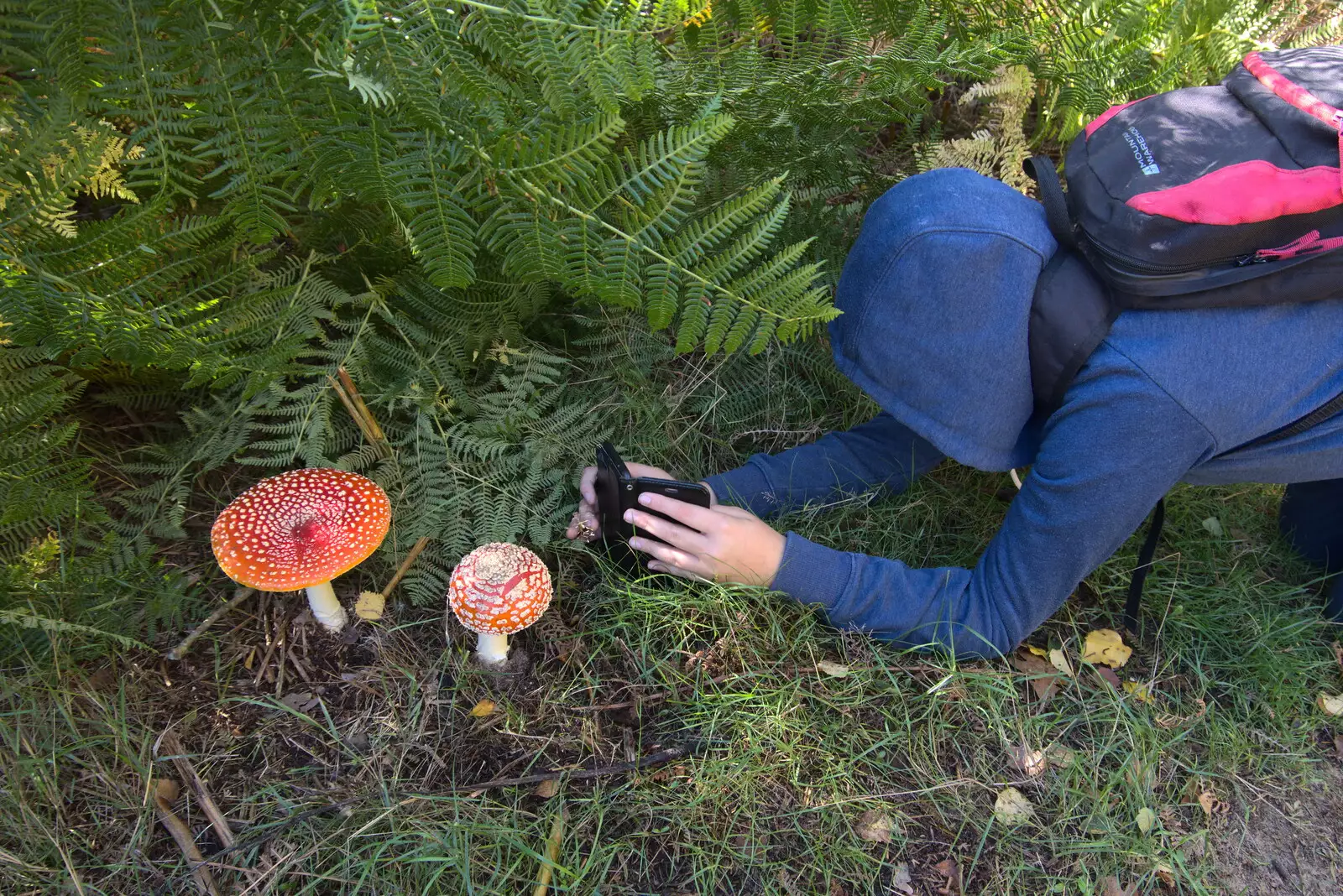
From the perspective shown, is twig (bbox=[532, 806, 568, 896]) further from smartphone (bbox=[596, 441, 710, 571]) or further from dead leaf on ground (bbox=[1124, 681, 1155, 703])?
dead leaf on ground (bbox=[1124, 681, 1155, 703])

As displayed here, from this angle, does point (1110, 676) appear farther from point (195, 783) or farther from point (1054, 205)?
point (195, 783)

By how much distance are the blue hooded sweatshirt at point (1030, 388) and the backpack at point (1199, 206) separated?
2.1 inches

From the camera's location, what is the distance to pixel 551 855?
185 cm

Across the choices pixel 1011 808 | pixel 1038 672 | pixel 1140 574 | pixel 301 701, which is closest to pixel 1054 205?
pixel 1140 574

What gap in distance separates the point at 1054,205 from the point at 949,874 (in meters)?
1.57

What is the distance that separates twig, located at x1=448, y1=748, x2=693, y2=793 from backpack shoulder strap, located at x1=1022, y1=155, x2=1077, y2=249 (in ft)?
4.91

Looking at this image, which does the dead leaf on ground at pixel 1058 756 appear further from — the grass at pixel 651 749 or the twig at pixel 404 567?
the twig at pixel 404 567

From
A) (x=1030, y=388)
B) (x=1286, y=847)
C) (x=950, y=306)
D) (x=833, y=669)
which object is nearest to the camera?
(x=950, y=306)

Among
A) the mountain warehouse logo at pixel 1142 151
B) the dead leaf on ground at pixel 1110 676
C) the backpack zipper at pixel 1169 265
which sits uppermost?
the mountain warehouse logo at pixel 1142 151

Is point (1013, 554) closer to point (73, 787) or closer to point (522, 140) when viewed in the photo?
point (522, 140)

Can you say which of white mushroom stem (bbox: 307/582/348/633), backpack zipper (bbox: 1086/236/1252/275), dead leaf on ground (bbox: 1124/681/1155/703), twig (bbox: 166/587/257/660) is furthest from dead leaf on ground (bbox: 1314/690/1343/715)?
twig (bbox: 166/587/257/660)

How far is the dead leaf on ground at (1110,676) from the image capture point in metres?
2.36

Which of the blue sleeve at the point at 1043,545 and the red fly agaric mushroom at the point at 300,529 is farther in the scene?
the red fly agaric mushroom at the point at 300,529

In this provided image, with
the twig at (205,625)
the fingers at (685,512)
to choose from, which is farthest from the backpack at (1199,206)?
the twig at (205,625)
